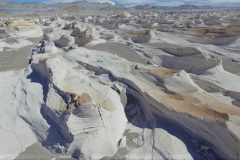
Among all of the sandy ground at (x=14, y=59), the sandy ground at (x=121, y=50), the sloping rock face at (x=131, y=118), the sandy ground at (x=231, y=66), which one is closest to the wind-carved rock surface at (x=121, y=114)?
the sloping rock face at (x=131, y=118)

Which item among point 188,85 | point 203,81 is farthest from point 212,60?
point 188,85

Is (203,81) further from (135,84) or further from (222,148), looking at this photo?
(222,148)

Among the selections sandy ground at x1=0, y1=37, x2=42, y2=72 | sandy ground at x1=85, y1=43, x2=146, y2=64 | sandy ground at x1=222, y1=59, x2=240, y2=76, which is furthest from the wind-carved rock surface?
sandy ground at x1=85, y1=43, x2=146, y2=64

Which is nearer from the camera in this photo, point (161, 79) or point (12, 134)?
point (12, 134)

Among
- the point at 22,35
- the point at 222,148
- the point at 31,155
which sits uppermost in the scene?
the point at 222,148

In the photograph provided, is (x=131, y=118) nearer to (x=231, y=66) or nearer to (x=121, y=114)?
(x=121, y=114)

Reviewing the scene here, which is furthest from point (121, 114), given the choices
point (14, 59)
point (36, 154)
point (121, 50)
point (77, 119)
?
point (14, 59)
